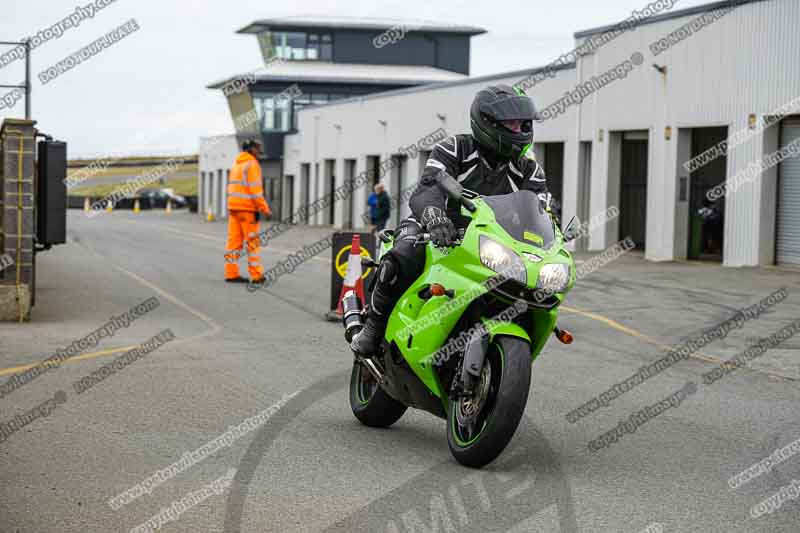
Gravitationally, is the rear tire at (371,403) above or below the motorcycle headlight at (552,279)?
below

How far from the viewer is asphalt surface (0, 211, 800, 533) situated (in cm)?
572

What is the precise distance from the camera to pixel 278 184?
6831cm

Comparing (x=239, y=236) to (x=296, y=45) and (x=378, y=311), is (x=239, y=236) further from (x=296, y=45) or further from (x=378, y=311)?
(x=296, y=45)

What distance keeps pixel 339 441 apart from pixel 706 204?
2229 cm

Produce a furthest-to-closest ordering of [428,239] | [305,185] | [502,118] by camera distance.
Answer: [305,185] < [502,118] < [428,239]

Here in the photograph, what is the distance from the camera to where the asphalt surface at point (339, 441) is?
5723 millimetres

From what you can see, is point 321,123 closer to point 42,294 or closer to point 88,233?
point 88,233

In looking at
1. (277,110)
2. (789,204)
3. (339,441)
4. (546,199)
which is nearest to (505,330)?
(546,199)

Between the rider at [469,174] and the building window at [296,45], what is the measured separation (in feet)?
216

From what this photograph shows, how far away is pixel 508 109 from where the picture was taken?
23.1ft

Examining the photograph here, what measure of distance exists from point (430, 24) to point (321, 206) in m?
23.8

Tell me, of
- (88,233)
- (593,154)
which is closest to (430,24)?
(88,233)

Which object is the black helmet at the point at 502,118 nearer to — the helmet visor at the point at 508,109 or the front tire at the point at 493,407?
the helmet visor at the point at 508,109

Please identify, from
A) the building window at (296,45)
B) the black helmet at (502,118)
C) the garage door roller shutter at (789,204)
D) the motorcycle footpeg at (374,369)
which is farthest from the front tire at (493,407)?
the building window at (296,45)
